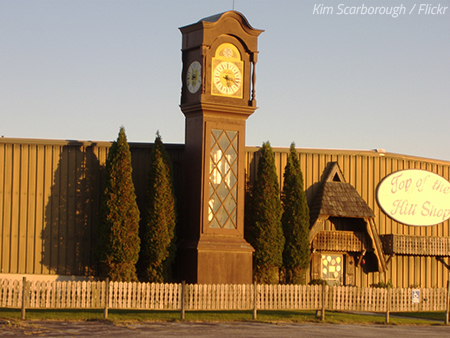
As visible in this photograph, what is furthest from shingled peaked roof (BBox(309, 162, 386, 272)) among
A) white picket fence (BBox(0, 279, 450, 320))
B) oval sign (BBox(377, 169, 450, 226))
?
white picket fence (BBox(0, 279, 450, 320))

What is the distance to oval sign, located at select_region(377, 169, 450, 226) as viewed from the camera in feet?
120

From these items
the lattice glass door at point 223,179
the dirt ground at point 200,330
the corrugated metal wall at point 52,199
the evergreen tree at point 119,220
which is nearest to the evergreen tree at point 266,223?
the lattice glass door at point 223,179

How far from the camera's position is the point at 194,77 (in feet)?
101

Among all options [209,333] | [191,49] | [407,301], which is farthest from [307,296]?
[191,49]

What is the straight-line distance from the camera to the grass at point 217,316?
78.0 feet

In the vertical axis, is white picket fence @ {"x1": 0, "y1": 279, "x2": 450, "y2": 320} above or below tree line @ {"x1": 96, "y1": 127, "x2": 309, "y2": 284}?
below

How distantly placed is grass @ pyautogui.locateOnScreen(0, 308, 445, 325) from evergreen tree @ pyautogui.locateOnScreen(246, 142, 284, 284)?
3.86 meters

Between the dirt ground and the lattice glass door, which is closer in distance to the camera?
the dirt ground

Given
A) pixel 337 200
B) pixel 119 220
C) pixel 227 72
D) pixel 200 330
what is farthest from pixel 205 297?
pixel 337 200

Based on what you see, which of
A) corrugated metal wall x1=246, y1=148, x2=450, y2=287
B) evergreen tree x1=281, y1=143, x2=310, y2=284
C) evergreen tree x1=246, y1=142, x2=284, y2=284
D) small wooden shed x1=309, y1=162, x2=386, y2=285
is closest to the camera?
evergreen tree x1=246, y1=142, x2=284, y2=284

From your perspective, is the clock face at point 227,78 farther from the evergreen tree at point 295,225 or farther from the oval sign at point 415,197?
the oval sign at point 415,197

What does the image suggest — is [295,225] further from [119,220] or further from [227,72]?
[119,220]

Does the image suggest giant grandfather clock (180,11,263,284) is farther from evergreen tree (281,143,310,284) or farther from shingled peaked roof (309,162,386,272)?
shingled peaked roof (309,162,386,272)

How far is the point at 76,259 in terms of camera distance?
103ft
